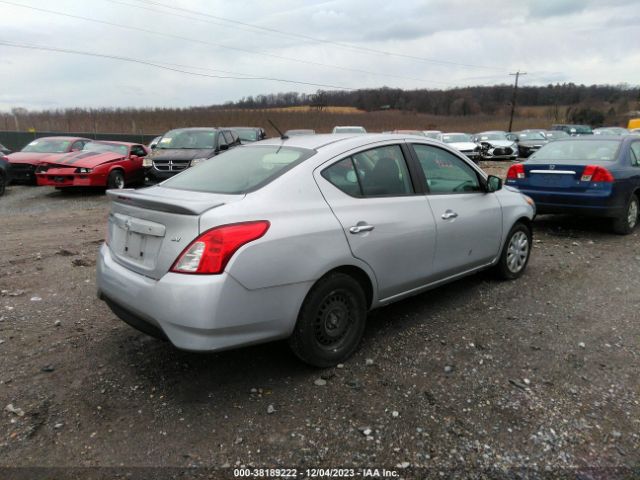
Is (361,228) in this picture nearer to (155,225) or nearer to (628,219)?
(155,225)

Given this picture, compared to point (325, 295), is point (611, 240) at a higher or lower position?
lower

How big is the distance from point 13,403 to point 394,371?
250cm

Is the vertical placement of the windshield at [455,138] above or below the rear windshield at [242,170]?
below

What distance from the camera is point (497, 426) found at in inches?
109

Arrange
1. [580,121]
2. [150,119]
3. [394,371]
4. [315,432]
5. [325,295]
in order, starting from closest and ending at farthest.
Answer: [315,432], [325,295], [394,371], [150,119], [580,121]

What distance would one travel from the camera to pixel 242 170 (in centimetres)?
356

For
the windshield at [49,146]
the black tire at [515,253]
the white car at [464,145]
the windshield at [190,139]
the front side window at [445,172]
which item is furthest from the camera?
the white car at [464,145]

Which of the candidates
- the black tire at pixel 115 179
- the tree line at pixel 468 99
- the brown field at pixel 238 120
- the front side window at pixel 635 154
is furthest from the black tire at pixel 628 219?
the brown field at pixel 238 120

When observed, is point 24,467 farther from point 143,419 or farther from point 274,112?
point 274,112

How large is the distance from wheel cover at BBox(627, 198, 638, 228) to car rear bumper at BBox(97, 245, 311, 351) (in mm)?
6746

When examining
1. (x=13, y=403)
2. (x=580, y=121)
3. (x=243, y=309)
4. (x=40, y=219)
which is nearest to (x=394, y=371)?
(x=243, y=309)

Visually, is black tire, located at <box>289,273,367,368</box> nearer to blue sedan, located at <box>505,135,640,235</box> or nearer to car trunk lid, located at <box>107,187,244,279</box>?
car trunk lid, located at <box>107,187,244,279</box>

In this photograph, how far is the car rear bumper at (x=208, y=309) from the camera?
2676 mm

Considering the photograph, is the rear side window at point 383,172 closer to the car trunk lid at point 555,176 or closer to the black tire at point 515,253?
the black tire at point 515,253
